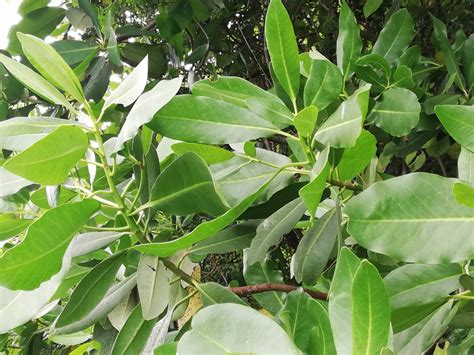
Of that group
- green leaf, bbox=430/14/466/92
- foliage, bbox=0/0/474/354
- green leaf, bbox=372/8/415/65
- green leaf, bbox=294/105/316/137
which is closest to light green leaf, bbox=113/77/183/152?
foliage, bbox=0/0/474/354

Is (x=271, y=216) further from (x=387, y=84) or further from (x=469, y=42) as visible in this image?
(x=469, y=42)

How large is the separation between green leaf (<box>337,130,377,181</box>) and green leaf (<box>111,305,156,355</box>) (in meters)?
0.27

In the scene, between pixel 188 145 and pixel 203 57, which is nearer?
pixel 188 145

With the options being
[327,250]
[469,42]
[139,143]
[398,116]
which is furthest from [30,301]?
[469,42]

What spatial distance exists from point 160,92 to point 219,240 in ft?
0.61

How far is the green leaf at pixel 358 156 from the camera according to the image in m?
0.50

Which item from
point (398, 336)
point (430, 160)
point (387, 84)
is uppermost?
point (387, 84)

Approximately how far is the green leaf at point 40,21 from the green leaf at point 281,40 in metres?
0.85

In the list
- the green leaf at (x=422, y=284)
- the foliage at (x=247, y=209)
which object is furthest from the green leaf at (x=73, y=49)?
the green leaf at (x=422, y=284)

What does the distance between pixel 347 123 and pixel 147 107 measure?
173 mm

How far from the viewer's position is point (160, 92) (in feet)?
1.53

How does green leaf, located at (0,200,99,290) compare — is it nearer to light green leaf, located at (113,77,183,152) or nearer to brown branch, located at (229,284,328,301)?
light green leaf, located at (113,77,183,152)

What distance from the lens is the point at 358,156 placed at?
0.52 metres

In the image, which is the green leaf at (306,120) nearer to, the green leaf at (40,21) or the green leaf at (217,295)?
the green leaf at (217,295)
